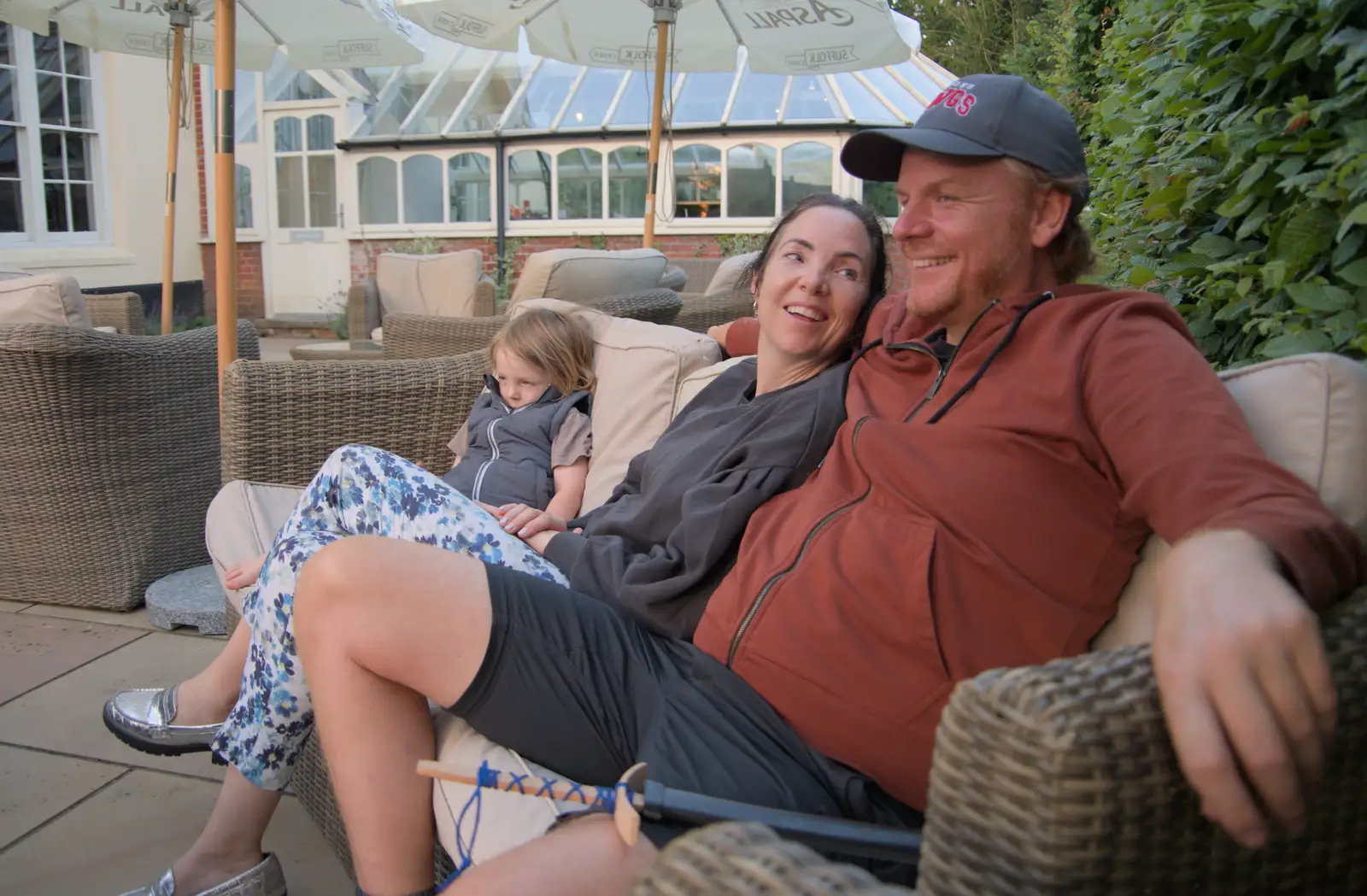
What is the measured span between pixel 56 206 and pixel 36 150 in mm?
530

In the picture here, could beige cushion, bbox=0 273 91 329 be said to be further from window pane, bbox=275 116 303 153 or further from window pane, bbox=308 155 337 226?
window pane, bbox=275 116 303 153

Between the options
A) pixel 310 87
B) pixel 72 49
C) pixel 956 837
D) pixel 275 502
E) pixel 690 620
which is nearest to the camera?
pixel 956 837

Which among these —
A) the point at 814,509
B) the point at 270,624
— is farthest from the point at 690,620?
the point at 270,624

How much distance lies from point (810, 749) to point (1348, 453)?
67 centimetres

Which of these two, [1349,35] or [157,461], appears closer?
[1349,35]

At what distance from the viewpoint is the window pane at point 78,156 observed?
32.1 ft

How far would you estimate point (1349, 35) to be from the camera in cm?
140

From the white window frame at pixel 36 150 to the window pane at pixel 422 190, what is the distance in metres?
3.40

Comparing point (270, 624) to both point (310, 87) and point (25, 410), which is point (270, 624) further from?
point (310, 87)

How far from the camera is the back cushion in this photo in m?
2.43

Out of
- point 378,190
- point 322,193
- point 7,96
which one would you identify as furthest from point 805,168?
point 7,96

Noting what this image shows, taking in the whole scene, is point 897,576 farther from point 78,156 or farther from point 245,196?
point 245,196

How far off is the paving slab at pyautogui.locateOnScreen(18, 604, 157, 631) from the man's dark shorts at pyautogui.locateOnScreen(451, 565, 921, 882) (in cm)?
225

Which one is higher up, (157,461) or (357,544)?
(357,544)
